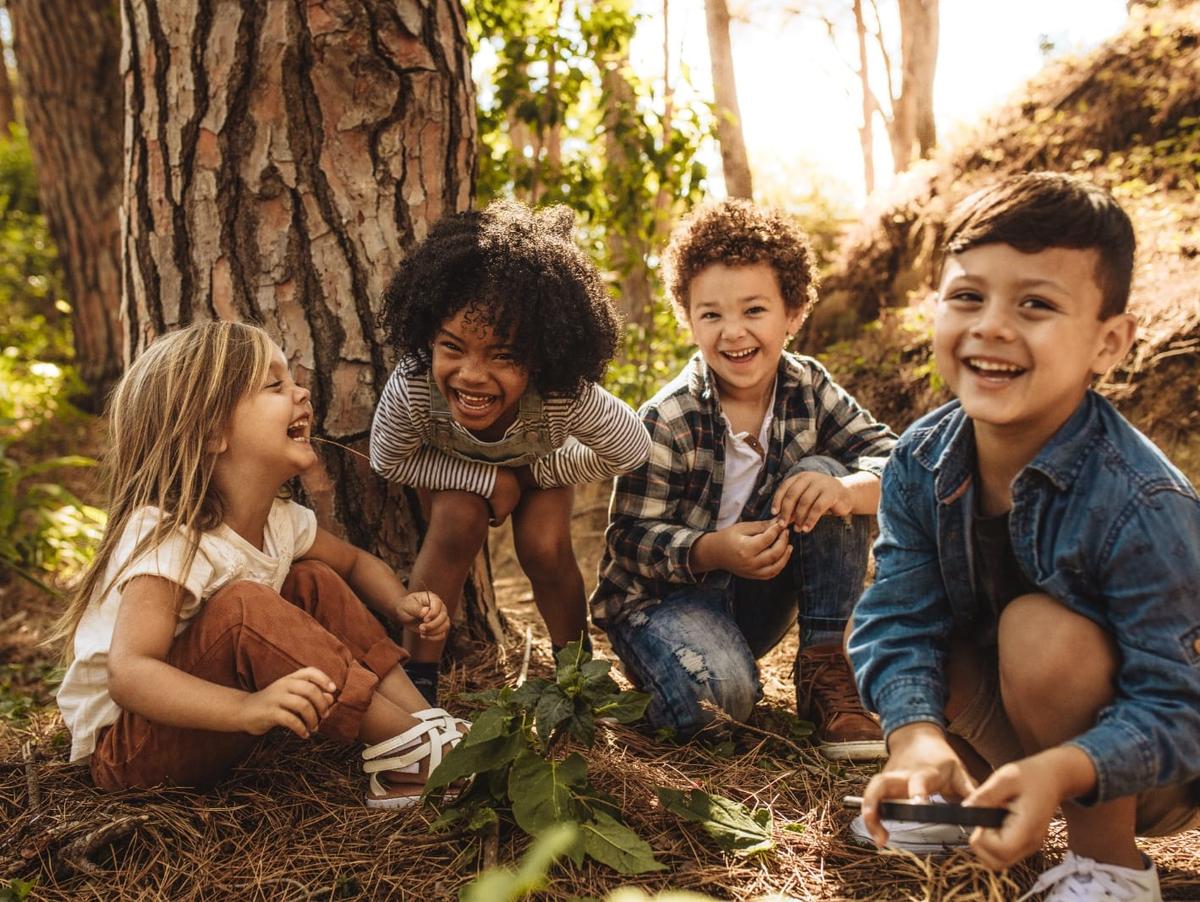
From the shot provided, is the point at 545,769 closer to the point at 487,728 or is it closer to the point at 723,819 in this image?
the point at 487,728

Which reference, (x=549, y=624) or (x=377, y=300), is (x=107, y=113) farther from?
(x=549, y=624)

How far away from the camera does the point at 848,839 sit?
1.93 m

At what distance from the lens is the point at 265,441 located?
2.23 m

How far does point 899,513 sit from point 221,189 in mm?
2000

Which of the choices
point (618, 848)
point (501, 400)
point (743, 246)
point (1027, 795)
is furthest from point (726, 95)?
point (1027, 795)

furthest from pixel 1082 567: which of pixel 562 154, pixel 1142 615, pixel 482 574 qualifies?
pixel 562 154

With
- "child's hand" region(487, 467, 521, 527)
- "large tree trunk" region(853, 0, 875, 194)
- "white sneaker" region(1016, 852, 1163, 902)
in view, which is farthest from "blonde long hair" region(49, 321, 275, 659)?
"large tree trunk" region(853, 0, 875, 194)

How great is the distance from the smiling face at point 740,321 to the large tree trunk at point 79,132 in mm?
A: 4808

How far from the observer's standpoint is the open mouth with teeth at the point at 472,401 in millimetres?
2359

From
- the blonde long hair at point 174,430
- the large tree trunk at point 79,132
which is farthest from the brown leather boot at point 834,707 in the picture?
the large tree trunk at point 79,132

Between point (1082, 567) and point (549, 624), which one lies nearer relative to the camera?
point (1082, 567)

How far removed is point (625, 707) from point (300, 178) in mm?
1692

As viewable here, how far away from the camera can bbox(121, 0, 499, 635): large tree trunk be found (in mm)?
2635

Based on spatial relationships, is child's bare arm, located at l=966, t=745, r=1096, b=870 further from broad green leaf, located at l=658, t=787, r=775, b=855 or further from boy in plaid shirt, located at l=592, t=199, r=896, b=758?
boy in plaid shirt, located at l=592, t=199, r=896, b=758
